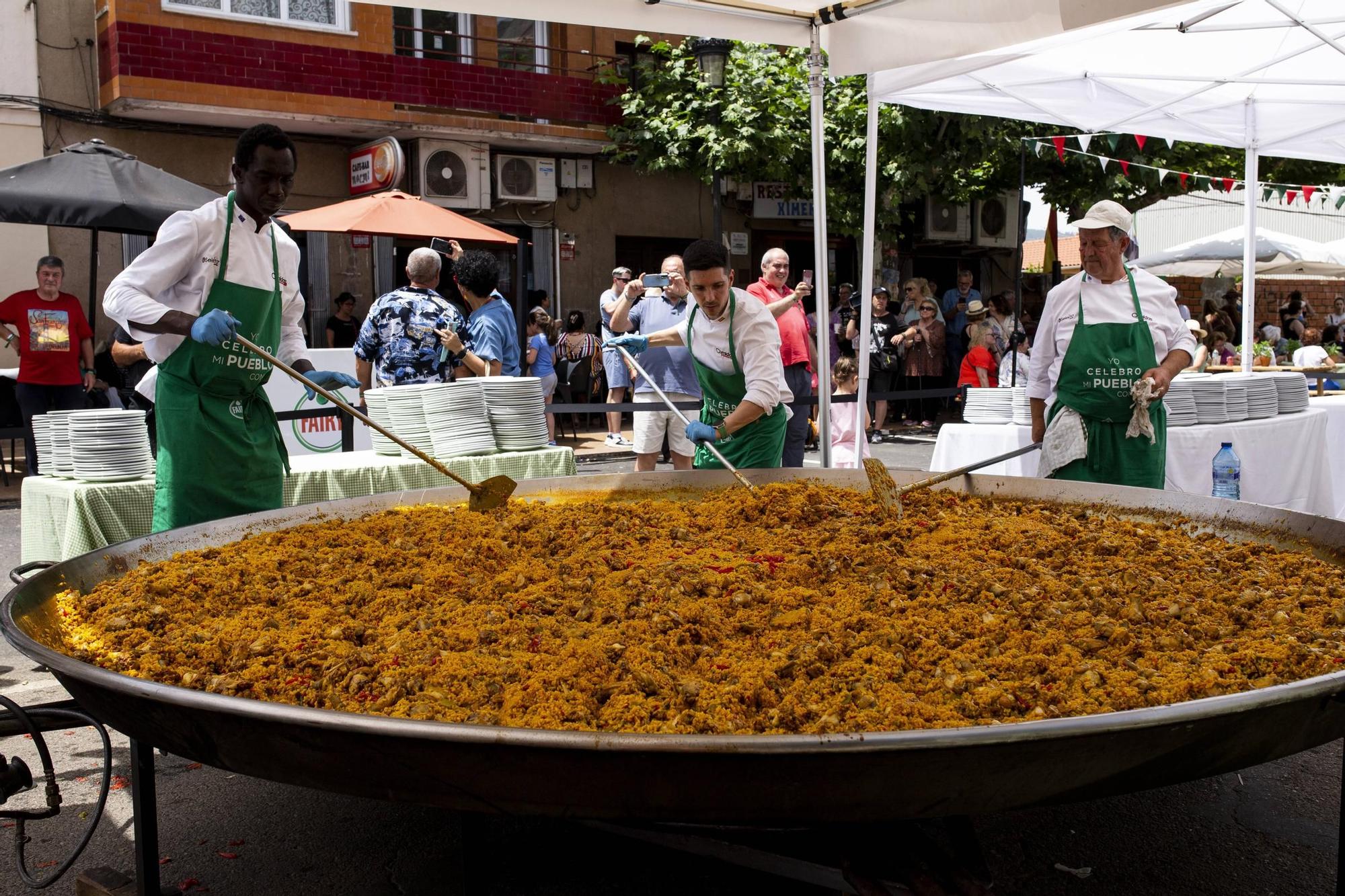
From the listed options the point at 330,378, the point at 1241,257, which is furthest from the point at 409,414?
the point at 1241,257

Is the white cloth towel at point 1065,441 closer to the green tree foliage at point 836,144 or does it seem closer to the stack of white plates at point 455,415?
the stack of white plates at point 455,415

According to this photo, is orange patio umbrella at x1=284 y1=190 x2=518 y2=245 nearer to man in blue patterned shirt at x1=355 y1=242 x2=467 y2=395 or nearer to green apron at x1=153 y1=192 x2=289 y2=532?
man in blue patterned shirt at x1=355 y1=242 x2=467 y2=395

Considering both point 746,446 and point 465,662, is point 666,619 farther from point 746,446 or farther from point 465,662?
point 746,446

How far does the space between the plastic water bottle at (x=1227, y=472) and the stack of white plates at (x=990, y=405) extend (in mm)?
1091

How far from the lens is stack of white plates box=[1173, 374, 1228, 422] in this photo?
5996 millimetres

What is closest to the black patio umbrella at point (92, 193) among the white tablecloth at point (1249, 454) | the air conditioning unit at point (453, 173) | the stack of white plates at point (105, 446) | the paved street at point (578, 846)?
the stack of white plates at point (105, 446)

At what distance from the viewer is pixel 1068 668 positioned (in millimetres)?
1669

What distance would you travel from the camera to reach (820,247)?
16.6ft

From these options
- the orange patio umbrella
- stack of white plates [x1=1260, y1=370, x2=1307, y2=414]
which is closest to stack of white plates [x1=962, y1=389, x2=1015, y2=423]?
stack of white plates [x1=1260, y1=370, x2=1307, y2=414]

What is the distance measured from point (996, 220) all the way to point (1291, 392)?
12.6m

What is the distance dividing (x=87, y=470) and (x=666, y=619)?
3.84 m

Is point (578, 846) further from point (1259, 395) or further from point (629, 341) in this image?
point (1259, 395)

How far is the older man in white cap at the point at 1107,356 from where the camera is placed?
12.3 ft

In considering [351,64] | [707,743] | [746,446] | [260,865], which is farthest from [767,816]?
[351,64]
